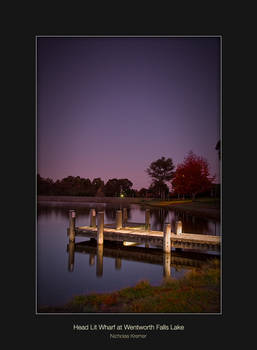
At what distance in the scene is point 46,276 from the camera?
1093 cm

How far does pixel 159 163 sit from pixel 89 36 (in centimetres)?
4707

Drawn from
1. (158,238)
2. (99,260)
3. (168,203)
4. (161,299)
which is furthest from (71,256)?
(168,203)

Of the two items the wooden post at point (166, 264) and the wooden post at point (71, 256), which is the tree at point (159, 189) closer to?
the wooden post at point (71, 256)

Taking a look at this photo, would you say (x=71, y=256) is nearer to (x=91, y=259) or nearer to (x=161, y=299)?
(x=91, y=259)

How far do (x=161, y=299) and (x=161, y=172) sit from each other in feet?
155

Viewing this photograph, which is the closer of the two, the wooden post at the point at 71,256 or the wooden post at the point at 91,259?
the wooden post at the point at 71,256

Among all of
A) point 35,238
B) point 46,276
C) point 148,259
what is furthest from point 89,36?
point 148,259

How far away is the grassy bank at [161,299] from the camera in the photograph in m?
7.34

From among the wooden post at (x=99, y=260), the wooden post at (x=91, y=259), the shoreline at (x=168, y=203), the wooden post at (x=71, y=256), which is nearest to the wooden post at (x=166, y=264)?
the wooden post at (x=99, y=260)

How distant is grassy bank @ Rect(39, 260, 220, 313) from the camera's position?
7344 mm

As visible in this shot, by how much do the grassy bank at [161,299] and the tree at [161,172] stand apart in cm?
4381

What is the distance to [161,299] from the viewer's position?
778cm

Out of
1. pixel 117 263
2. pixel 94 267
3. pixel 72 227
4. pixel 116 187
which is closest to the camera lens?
pixel 94 267

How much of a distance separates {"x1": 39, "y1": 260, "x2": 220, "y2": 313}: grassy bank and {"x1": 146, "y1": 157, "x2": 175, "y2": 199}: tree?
43.8m
